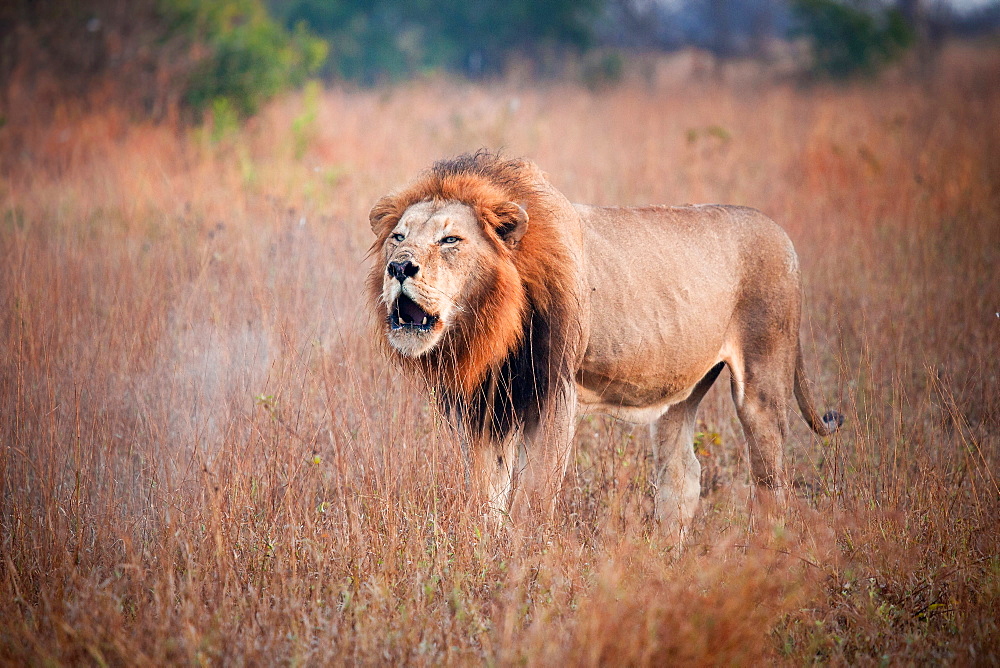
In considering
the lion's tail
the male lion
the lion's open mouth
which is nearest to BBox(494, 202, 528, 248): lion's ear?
the male lion

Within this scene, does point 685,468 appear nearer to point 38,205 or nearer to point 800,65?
point 38,205

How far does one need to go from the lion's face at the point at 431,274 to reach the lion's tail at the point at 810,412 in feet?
6.28

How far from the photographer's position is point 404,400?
4180 millimetres

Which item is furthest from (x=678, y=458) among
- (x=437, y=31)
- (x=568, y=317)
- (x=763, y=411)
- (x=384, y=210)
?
(x=437, y=31)

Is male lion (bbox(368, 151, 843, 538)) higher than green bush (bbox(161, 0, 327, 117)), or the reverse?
green bush (bbox(161, 0, 327, 117))

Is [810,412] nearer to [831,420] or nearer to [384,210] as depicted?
[831,420]

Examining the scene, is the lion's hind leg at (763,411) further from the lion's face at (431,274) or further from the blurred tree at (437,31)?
the blurred tree at (437,31)

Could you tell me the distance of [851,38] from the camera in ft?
62.2

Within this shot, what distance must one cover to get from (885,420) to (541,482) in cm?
268

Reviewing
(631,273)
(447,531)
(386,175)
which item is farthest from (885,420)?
(386,175)

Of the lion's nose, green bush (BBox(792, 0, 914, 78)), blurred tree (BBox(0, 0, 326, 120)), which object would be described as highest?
green bush (BBox(792, 0, 914, 78))

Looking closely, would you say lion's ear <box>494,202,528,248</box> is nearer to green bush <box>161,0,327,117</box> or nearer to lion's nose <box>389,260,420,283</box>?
lion's nose <box>389,260,420,283</box>

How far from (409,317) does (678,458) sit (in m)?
1.86

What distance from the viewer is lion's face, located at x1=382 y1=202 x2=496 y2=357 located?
126 inches
